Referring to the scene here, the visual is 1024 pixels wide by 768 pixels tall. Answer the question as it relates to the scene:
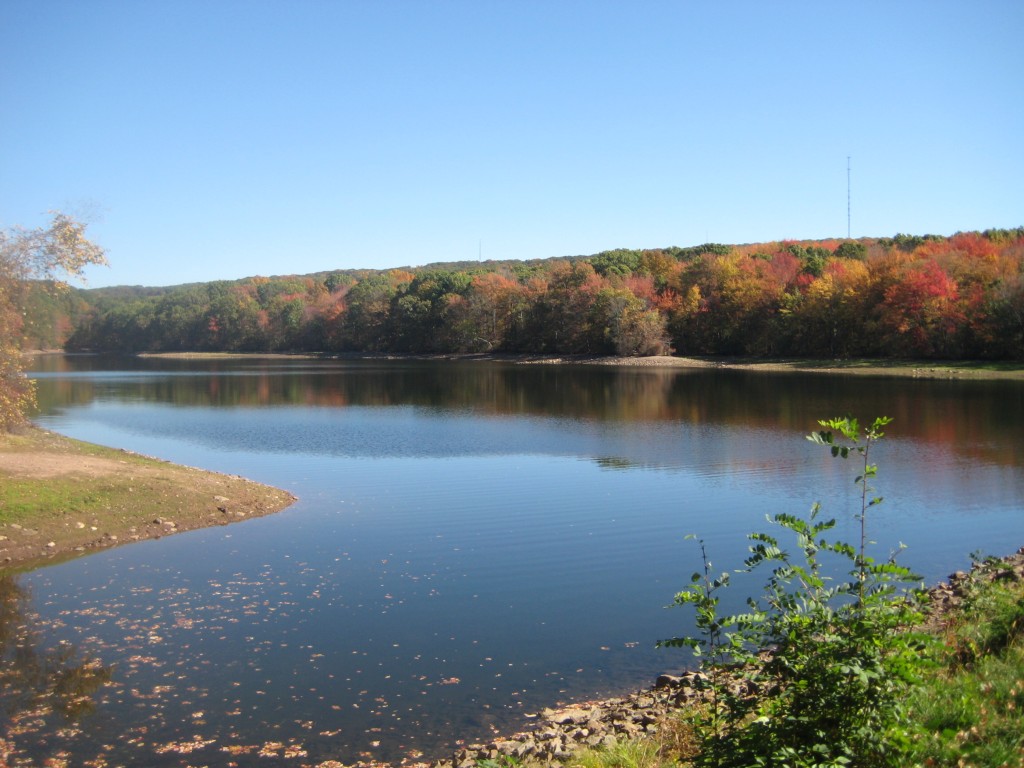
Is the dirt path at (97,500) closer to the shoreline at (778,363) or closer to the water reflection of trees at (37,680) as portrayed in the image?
the water reflection of trees at (37,680)

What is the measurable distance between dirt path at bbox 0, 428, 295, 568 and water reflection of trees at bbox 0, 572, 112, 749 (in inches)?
148

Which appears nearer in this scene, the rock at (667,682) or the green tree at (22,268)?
the rock at (667,682)

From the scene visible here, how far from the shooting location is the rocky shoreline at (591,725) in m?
7.51

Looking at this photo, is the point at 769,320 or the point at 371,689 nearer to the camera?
the point at 371,689

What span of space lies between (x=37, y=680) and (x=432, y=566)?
20.8ft

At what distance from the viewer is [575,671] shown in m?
10.2

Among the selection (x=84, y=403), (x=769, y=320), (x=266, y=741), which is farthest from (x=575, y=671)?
(x=769, y=320)

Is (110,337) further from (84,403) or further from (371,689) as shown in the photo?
(371,689)

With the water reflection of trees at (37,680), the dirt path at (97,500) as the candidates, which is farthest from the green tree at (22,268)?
the water reflection of trees at (37,680)

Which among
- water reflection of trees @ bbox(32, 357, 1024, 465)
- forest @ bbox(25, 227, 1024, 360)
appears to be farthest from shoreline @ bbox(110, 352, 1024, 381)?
water reflection of trees @ bbox(32, 357, 1024, 465)

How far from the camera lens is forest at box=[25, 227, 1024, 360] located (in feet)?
225

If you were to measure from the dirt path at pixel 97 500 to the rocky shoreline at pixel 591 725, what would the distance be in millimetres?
10685

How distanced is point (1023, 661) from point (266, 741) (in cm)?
709

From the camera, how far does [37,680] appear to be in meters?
9.94
